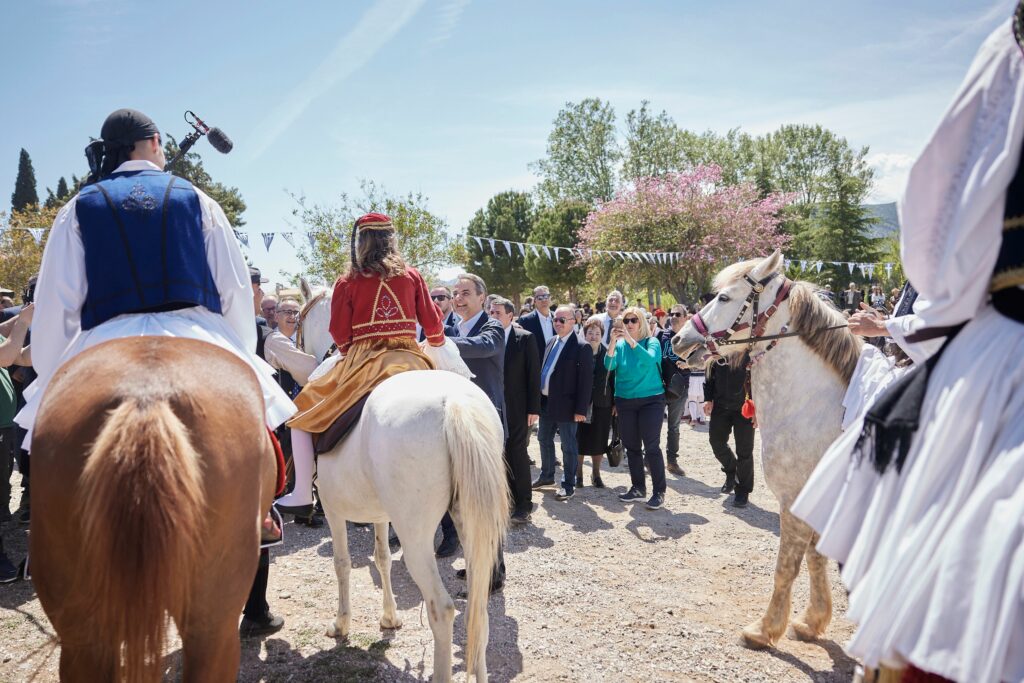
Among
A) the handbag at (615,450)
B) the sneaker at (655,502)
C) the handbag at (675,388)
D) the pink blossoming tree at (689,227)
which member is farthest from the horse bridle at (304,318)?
the pink blossoming tree at (689,227)

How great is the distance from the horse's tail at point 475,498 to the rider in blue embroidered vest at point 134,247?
1470mm

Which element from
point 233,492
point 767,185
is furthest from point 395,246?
point 767,185

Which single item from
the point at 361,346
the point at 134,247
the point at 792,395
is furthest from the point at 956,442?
the point at 361,346

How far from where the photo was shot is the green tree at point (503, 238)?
154 feet

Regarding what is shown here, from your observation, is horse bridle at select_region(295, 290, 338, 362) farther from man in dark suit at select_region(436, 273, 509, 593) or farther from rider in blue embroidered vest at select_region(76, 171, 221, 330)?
rider in blue embroidered vest at select_region(76, 171, 221, 330)

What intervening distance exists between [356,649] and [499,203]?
158 ft

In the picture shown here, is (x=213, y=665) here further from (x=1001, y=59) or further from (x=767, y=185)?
(x=767, y=185)

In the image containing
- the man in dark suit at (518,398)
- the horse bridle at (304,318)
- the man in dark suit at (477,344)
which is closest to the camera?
the horse bridle at (304,318)

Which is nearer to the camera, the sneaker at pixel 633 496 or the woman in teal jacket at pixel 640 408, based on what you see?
the woman in teal jacket at pixel 640 408

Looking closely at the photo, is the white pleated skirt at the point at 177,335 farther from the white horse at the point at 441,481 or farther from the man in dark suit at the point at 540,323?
the man in dark suit at the point at 540,323

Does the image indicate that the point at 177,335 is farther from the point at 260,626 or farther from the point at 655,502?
the point at 655,502

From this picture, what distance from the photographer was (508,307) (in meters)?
7.02

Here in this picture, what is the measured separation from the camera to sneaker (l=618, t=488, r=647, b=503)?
8.02m

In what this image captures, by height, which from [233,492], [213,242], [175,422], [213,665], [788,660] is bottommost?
[788,660]
